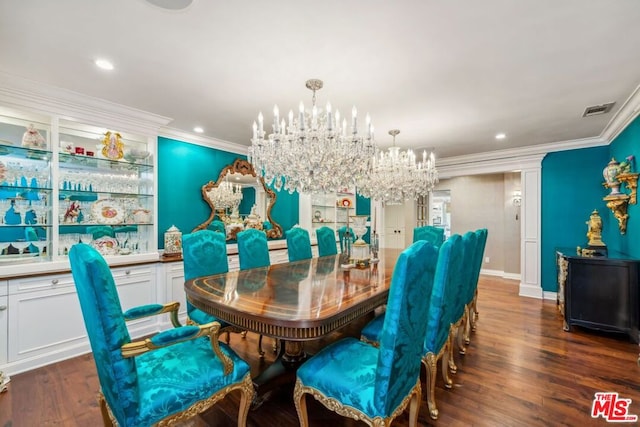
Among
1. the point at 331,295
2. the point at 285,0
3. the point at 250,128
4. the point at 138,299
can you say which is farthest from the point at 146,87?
the point at 331,295

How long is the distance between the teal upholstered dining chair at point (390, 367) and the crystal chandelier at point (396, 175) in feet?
7.75

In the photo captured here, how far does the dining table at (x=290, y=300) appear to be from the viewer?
4.62 ft

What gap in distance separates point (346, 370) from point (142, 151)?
10.8ft

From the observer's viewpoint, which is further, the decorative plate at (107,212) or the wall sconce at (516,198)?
the wall sconce at (516,198)

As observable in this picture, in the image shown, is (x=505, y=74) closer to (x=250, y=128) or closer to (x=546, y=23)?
(x=546, y=23)

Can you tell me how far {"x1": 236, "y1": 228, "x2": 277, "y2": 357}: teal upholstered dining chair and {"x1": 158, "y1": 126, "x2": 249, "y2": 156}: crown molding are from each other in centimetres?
162

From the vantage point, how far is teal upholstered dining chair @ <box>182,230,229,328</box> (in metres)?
2.37

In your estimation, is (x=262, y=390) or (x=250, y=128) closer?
(x=262, y=390)

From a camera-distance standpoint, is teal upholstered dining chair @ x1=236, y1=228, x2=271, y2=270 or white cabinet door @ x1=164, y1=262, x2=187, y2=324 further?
white cabinet door @ x1=164, y1=262, x2=187, y2=324

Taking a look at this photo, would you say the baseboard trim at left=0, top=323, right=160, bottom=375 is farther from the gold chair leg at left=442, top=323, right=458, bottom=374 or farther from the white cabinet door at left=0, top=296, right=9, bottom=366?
the gold chair leg at left=442, top=323, right=458, bottom=374

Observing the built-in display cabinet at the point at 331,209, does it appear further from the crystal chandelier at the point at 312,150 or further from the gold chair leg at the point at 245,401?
the gold chair leg at the point at 245,401

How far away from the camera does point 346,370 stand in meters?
1.42

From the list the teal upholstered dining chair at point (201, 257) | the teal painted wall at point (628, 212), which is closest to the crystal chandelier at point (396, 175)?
the teal upholstered dining chair at point (201, 257)

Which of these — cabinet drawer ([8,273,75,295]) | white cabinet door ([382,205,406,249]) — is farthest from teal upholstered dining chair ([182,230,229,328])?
white cabinet door ([382,205,406,249])
